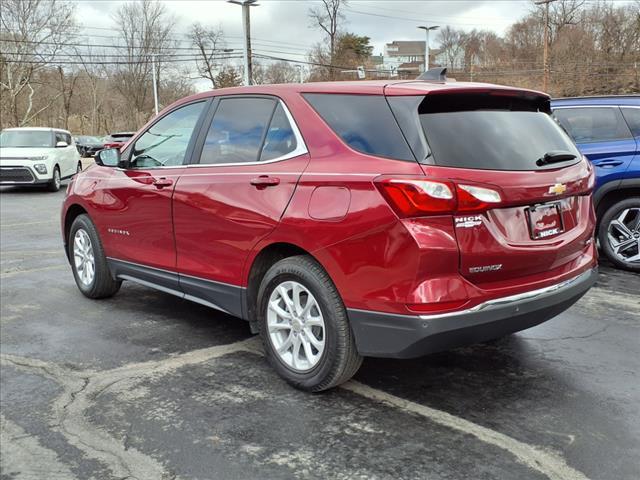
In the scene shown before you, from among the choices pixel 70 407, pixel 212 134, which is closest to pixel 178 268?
pixel 212 134

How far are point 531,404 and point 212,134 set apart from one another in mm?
2686

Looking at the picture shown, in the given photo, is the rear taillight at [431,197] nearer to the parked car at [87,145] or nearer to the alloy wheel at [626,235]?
the alloy wheel at [626,235]

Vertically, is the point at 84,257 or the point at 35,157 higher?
the point at 35,157

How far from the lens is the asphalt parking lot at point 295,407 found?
2770 millimetres

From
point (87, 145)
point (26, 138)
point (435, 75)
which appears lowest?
point (435, 75)

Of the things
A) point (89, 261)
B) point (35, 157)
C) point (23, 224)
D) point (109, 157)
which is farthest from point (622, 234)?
point (35, 157)

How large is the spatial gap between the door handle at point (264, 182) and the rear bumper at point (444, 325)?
902mm

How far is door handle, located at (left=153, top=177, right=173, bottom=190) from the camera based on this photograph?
4.42 meters

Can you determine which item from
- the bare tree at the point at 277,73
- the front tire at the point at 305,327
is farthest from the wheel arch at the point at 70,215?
the bare tree at the point at 277,73

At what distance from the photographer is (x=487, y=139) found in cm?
322

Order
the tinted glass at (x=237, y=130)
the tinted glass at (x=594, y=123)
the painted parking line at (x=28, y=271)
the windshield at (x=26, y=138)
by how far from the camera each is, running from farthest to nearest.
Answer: the windshield at (x=26, y=138)
the painted parking line at (x=28, y=271)
the tinted glass at (x=594, y=123)
the tinted glass at (x=237, y=130)

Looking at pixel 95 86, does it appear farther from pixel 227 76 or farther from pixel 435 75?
pixel 435 75

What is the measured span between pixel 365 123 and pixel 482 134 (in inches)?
24.6

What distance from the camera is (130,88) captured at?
63.5 m
